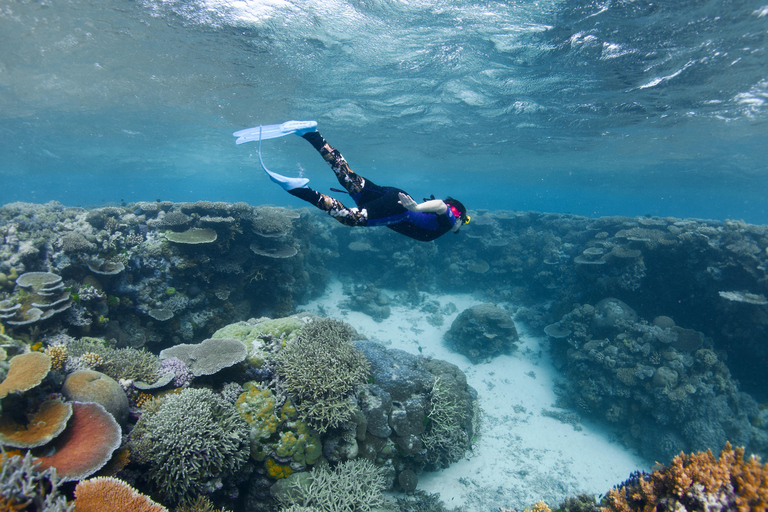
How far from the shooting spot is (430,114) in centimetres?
2183

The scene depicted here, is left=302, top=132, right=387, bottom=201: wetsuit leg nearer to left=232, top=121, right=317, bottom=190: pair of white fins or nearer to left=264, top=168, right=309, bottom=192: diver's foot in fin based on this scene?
left=232, top=121, right=317, bottom=190: pair of white fins

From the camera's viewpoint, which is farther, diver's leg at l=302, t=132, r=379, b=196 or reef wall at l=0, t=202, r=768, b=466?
reef wall at l=0, t=202, r=768, b=466

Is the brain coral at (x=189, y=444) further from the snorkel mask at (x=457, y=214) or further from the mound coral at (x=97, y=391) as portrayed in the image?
the snorkel mask at (x=457, y=214)

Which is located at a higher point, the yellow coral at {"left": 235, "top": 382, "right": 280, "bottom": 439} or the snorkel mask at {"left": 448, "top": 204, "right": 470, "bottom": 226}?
the snorkel mask at {"left": 448, "top": 204, "right": 470, "bottom": 226}

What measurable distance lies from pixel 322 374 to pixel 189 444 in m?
2.08

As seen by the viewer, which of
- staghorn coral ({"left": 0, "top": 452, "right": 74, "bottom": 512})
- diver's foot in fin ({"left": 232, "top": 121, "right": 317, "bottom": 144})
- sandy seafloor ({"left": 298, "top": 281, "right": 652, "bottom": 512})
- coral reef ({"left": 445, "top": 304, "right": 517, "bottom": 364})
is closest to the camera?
staghorn coral ({"left": 0, "top": 452, "right": 74, "bottom": 512})

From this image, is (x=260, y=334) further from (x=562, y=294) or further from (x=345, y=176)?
(x=562, y=294)

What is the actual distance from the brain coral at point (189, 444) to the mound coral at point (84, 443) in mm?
418

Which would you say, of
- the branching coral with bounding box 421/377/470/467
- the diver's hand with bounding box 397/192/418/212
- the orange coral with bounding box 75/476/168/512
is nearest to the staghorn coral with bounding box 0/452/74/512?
the orange coral with bounding box 75/476/168/512

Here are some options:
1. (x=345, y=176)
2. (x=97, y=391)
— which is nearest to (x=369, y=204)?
(x=345, y=176)

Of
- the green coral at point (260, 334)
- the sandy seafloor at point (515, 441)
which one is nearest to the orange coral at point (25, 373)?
the green coral at point (260, 334)

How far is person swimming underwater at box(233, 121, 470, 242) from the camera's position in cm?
511

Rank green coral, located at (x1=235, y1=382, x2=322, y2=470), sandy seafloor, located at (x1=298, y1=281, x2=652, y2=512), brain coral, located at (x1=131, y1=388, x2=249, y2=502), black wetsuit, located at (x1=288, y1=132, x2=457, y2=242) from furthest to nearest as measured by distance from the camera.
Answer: sandy seafloor, located at (x1=298, y1=281, x2=652, y2=512) < black wetsuit, located at (x1=288, y1=132, x2=457, y2=242) < green coral, located at (x1=235, y1=382, x2=322, y2=470) < brain coral, located at (x1=131, y1=388, x2=249, y2=502)

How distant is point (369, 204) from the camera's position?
17.9 ft
